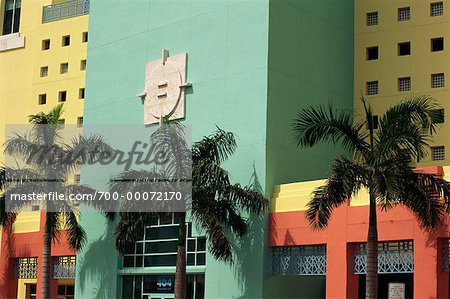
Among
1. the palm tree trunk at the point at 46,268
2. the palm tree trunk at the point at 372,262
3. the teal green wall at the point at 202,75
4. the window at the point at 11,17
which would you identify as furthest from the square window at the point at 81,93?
the palm tree trunk at the point at 372,262

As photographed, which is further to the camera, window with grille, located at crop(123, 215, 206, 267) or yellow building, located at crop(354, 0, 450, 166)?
yellow building, located at crop(354, 0, 450, 166)

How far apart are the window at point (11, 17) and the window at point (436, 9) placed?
79.3ft

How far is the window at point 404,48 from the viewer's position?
36.5 m

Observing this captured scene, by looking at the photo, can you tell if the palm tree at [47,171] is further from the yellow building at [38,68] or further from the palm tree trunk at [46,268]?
the yellow building at [38,68]

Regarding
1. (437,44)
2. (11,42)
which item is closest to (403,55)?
(437,44)

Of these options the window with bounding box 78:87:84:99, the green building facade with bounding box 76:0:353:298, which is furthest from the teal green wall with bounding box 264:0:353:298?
the window with bounding box 78:87:84:99

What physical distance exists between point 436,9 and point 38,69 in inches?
852

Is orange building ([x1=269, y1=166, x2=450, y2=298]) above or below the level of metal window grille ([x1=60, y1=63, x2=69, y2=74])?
below

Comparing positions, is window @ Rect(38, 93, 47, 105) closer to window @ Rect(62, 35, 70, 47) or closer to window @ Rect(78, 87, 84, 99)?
window @ Rect(78, 87, 84, 99)

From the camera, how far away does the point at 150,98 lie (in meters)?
37.0

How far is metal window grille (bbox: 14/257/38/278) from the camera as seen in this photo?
41.4 metres

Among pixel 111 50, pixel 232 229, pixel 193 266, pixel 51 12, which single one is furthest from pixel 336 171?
pixel 51 12

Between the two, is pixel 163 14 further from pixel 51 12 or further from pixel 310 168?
pixel 51 12

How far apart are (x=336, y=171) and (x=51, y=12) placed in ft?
88.9
